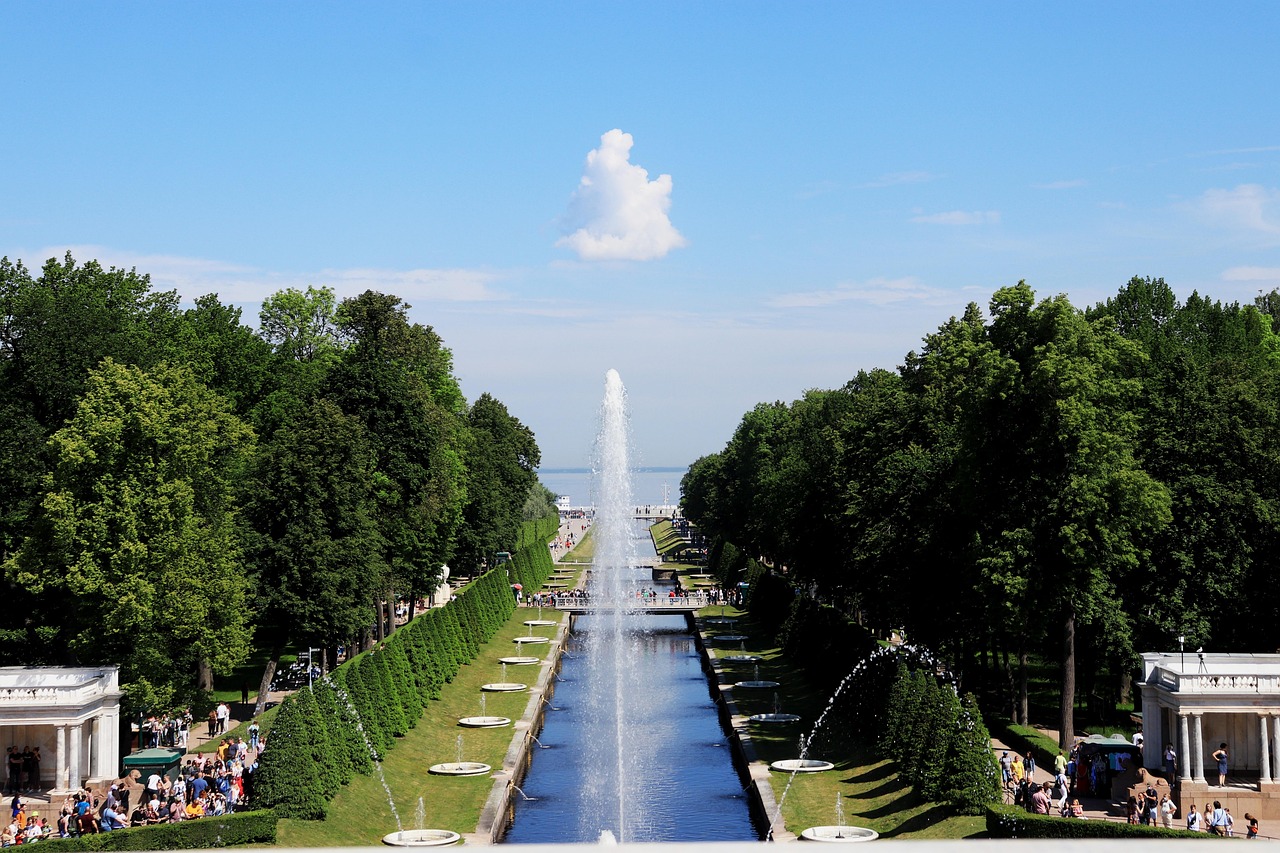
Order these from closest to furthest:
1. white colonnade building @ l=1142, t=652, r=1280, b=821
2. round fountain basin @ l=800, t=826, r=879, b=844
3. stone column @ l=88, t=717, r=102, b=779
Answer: round fountain basin @ l=800, t=826, r=879, b=844, white colonnade building @ l=1142, t=652, r=1280, b=821, stone column @ l=88, t=717, r=102, b=779

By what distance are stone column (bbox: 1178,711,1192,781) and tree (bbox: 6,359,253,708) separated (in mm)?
30574

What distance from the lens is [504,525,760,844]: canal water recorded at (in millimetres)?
38812

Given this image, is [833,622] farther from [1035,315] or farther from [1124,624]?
[1035,315]

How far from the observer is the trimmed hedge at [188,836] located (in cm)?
2917

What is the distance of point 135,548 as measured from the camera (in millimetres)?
42719

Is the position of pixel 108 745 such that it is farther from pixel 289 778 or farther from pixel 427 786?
pixel 427 786

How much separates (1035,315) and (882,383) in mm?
23865

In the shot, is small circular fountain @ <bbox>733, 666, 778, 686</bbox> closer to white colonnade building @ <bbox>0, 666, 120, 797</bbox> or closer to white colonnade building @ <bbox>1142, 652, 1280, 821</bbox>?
white colonnade building @ <bbox>1142, 652, 1280, 821</bbox>

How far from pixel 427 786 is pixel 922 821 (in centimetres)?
1582

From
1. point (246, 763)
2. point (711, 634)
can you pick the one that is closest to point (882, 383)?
point (711, 634)

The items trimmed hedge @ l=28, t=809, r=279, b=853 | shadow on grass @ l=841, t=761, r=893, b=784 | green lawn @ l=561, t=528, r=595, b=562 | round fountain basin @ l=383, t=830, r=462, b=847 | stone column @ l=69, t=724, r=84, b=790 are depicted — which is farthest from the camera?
green lawn @ l=561, t=528, r=595, b=562

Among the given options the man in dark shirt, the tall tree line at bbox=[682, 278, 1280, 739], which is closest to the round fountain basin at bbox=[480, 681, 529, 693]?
the tall tree line at bbox=[682, 278, 1280, 739]

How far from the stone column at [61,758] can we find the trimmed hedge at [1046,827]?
25303mm

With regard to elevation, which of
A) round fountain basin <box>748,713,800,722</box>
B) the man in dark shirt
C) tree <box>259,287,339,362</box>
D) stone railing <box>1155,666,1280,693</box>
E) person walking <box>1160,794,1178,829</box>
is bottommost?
round fountain basin <box>748,713,800,722</box>
